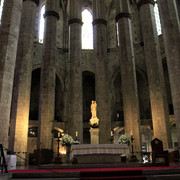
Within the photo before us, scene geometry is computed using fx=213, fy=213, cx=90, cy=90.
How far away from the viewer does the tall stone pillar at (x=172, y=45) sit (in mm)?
13750

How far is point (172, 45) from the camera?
14.7 metres

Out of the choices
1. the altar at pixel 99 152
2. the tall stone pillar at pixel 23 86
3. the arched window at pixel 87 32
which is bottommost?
the altar at pixel 99 152

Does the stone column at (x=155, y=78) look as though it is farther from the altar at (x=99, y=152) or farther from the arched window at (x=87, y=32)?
the arched window at (x=87, y=32)

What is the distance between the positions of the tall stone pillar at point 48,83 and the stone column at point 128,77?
6650mm

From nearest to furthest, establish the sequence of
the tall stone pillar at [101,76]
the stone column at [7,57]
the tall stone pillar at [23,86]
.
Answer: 1. the stone column at [7,57]
2. the tall stone pillar at [23,86]
3. the tall stone pillar at [101,76]

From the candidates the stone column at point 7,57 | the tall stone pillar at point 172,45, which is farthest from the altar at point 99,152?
the tall stone pillar at point 172,45

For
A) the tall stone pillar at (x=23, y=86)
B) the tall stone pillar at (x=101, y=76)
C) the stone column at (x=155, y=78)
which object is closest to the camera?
the tall stone pillar at (x=23, y=86)

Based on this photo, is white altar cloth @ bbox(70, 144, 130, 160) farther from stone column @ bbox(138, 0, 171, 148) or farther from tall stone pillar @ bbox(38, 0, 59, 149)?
tall stone pillar @ bbox(38, 0, 59, 149)

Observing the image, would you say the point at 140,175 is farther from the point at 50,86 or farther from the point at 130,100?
the point at 50,86

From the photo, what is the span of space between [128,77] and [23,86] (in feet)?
31.2

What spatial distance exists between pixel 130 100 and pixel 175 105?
19.8 feet

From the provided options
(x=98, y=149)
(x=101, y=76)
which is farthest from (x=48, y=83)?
(x=98, y=149)

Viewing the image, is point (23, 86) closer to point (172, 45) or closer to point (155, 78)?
point (155, 78)

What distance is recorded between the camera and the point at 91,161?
37.1ft
